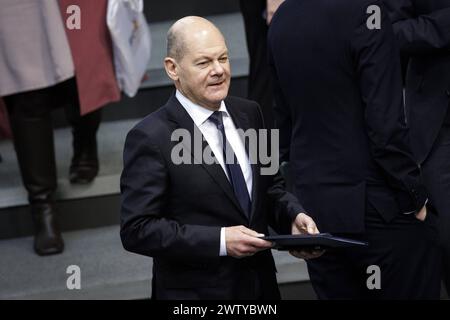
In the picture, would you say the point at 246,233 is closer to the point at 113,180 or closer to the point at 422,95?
the point at 422,95

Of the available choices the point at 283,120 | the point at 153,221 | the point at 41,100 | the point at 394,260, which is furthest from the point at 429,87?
the point at 41,100

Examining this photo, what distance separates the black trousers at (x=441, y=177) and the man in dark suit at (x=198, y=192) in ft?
2.76

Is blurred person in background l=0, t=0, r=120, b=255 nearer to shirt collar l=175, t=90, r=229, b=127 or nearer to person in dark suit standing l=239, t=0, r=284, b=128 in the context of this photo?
person in dark suit standing l=239, t=0, r=284, b=128

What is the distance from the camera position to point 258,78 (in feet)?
15.3

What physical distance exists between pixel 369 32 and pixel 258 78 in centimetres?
184

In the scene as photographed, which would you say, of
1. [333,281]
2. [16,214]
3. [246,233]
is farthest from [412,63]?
[16,214]

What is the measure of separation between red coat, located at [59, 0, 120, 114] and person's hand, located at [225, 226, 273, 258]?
2.02 metres

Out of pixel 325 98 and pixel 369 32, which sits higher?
pixel 369 32

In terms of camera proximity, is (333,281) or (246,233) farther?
(333,281)

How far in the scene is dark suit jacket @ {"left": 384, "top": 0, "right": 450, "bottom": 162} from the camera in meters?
3.27

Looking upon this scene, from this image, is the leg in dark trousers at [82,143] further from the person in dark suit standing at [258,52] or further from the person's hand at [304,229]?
the person's hand at [304,229]

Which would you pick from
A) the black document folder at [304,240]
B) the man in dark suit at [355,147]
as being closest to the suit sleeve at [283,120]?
the man in dark suit at [355,147]

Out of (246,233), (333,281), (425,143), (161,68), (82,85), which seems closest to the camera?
(246,233)

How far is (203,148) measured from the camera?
2.61 m
